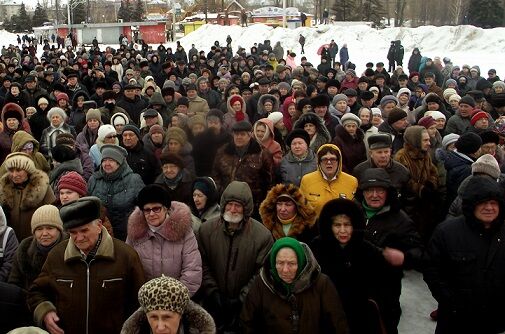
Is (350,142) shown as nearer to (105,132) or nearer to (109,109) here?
(105,132)

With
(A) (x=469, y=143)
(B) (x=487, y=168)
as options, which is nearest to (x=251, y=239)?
(B) (x=487, y=168)

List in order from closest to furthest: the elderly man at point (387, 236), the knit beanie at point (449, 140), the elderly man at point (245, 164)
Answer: the elderly man at point (387, 236) → the elderly man at point (245, 164) → the knit beanie at point (449, 140)

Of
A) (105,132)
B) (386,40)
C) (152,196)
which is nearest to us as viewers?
(152,196)

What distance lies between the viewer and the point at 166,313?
2775mm

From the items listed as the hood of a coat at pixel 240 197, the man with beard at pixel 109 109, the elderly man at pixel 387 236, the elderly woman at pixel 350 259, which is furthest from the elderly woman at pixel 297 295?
the man with beard at pixel 109 109

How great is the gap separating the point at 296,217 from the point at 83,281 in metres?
1.88

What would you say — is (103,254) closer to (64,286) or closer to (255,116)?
(64,286)

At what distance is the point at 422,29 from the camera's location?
127ft

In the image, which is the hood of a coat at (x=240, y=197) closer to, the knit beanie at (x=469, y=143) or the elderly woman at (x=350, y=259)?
the elderly woman at (x=350, y=259)

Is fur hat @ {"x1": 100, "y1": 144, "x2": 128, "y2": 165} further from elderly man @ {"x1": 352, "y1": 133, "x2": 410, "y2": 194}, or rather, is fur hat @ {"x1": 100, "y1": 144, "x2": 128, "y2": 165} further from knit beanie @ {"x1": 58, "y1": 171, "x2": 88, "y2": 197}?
elderly man @ {"x1": 352, "y1": 133, "x2": 410, "y2": 194}

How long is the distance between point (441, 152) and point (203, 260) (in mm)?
3388

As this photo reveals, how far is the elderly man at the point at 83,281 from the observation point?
3.33m

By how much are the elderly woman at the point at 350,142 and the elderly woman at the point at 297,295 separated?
3.37 meters

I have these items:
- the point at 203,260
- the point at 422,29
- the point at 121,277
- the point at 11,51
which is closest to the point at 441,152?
the point at 203,260
